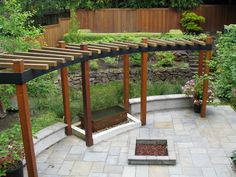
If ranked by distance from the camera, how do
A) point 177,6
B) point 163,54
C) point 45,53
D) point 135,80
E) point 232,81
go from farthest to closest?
1. point 177,6
2. point 163,54
3. point 135,80
4. point 45,53
5. point 232,81

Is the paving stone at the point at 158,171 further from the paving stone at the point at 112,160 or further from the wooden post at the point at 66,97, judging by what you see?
the wooden post at the point at 66,97

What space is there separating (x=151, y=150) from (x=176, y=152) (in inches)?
23.1

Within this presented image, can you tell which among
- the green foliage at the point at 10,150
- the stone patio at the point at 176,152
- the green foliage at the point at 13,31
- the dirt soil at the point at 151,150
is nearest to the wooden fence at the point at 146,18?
the stone patio at the point at 176,152

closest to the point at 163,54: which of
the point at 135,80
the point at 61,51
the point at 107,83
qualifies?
the point at 135,80

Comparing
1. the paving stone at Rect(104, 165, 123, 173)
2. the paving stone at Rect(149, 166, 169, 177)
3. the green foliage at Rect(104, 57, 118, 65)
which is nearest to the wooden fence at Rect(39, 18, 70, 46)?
the green foliage at Rect(104, 57, 118, 65)

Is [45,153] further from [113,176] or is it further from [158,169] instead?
[158,169]

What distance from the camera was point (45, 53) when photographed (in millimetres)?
6512

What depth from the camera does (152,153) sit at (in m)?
7.24

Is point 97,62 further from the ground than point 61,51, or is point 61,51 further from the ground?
point 61,51

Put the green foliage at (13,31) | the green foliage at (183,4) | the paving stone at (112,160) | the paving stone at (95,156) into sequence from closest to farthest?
the paving stone at (112,160) < the paving stone at (95,156) < the green foliage at (13,31) < the green foliage at (183,4)

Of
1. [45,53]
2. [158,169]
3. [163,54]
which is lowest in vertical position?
[158,169]

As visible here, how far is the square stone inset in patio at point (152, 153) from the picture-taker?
22.1 ft

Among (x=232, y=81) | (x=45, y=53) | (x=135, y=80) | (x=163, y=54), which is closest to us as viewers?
(x=232, y=81)

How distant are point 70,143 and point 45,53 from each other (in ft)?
8.29
